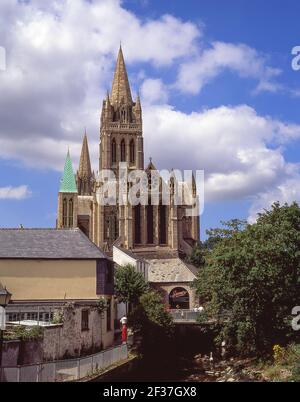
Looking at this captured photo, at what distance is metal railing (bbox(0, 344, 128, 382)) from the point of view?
2233 cm

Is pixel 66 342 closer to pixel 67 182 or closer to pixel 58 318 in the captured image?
pixel 58 318

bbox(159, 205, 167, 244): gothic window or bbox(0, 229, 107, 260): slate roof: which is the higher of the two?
bbox(159, 205, 167, 244): gothic window

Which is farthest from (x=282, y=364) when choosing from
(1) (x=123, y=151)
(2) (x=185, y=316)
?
(1) (x=123, y=151)

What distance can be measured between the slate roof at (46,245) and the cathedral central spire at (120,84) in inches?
3124

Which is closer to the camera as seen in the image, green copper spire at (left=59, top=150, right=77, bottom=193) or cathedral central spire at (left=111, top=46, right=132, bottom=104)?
green copper spire at (left=59, top=150, right=77, bottom=193)

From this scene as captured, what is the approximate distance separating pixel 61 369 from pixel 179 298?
52.9 meters

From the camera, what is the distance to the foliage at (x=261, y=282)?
3756 centimetres

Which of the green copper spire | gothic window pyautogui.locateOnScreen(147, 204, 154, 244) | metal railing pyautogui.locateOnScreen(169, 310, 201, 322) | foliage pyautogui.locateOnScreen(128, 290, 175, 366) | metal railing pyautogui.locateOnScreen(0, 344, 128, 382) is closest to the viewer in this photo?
metal railing pyautogui.locateOnScreen(0, 344, 128, 382)

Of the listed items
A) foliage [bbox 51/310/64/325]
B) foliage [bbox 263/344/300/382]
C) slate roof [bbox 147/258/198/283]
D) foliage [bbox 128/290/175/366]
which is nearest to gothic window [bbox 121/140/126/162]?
slate roof [bbox 147/258/198/283]

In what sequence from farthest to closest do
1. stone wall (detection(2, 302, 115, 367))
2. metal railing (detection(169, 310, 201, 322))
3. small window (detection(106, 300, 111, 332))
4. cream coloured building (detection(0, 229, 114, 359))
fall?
1. metal railing (detection(169, 310, 201, 322))
2. small window (detection(106, 300, 111, 332))
3. cream coloured building (detection(0, 229, 114, 359))
4. stone wall (detection(2, 302, 115, 367))

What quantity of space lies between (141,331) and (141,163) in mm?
70796

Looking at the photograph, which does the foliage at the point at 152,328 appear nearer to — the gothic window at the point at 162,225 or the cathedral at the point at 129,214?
the cathedral at the point at 129,214

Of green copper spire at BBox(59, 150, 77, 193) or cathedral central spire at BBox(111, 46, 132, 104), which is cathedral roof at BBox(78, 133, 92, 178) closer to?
cathedral central spire at BBox(111, 46, 132, 104)

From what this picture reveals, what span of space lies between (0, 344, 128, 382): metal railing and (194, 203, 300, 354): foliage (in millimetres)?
10304
